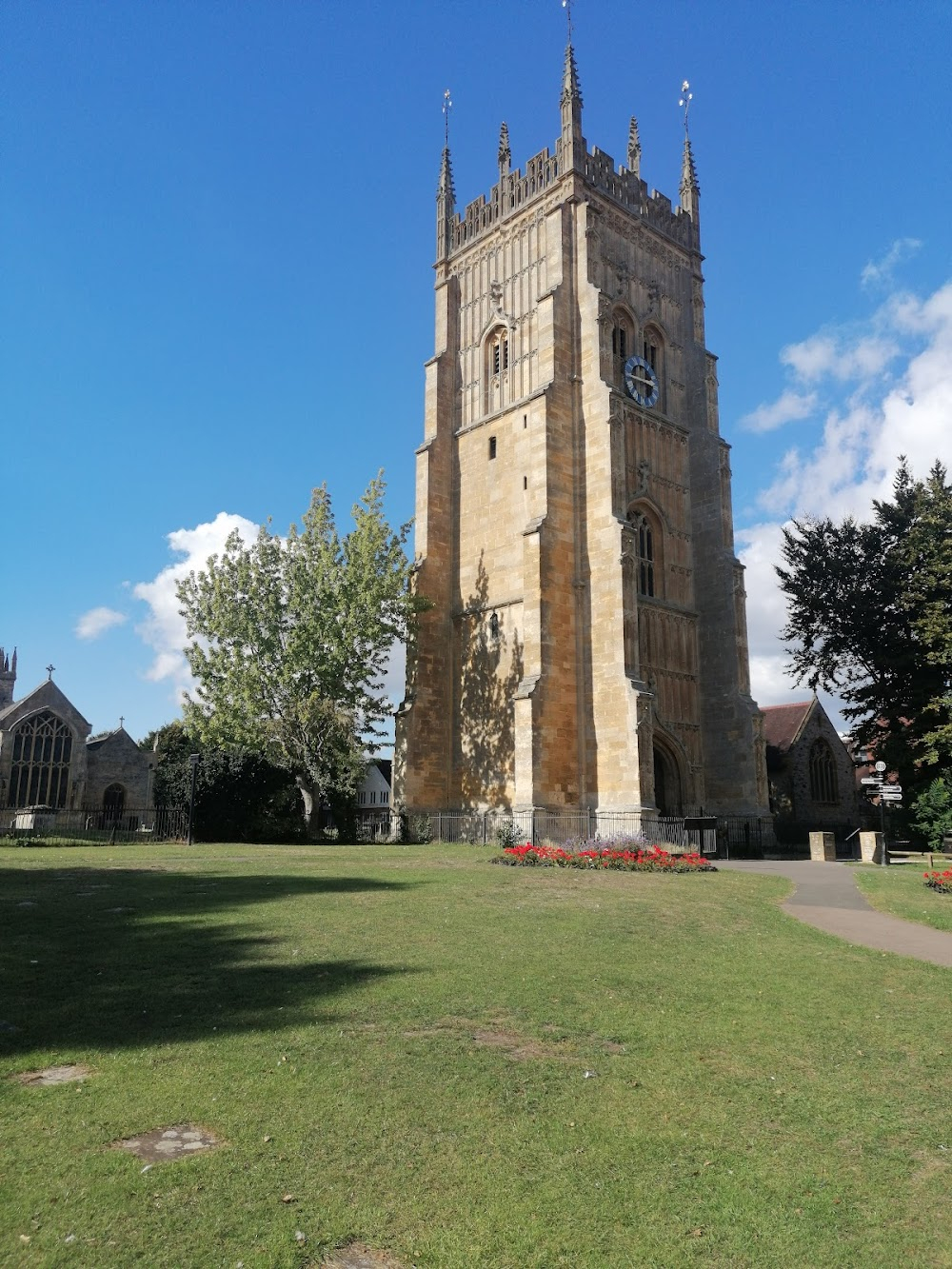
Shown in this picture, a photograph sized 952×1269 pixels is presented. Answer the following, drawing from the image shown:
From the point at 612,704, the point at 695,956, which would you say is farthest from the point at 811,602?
the point at 695,956

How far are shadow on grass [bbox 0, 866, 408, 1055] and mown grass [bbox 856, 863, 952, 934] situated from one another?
905 centimetres

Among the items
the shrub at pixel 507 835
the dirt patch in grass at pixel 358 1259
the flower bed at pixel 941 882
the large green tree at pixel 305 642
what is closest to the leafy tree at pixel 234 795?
the large green tree at pixel 305 642

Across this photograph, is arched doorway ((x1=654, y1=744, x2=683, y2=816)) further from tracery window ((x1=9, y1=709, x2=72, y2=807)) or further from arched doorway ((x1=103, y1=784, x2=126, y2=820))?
tracery window ((x1=9, y1=709, x2=72, y2=807))

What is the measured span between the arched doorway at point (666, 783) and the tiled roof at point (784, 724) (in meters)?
12.9

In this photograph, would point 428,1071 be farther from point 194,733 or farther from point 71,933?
point 194,733

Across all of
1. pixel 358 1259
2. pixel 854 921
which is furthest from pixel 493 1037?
pixel 854 921

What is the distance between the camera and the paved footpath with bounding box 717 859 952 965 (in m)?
11.2

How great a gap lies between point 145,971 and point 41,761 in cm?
4657

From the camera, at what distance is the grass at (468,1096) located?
420cm

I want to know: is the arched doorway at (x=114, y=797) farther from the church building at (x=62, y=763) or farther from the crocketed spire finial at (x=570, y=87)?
the crocketed spire finial at (x=570, y=87)

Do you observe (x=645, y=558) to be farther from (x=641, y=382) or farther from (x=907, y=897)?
(x=907, y=897)

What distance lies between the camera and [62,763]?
50062 millimetres

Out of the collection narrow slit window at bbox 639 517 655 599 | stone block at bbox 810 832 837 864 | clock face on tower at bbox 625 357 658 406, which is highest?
clock face on tower at bbox 625 357 658 406

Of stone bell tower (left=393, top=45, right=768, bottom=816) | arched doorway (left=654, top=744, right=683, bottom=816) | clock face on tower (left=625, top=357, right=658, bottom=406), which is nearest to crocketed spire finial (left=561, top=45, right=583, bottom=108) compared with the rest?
stone bell tower (left=393, top=45, right=768, bottom=816)
